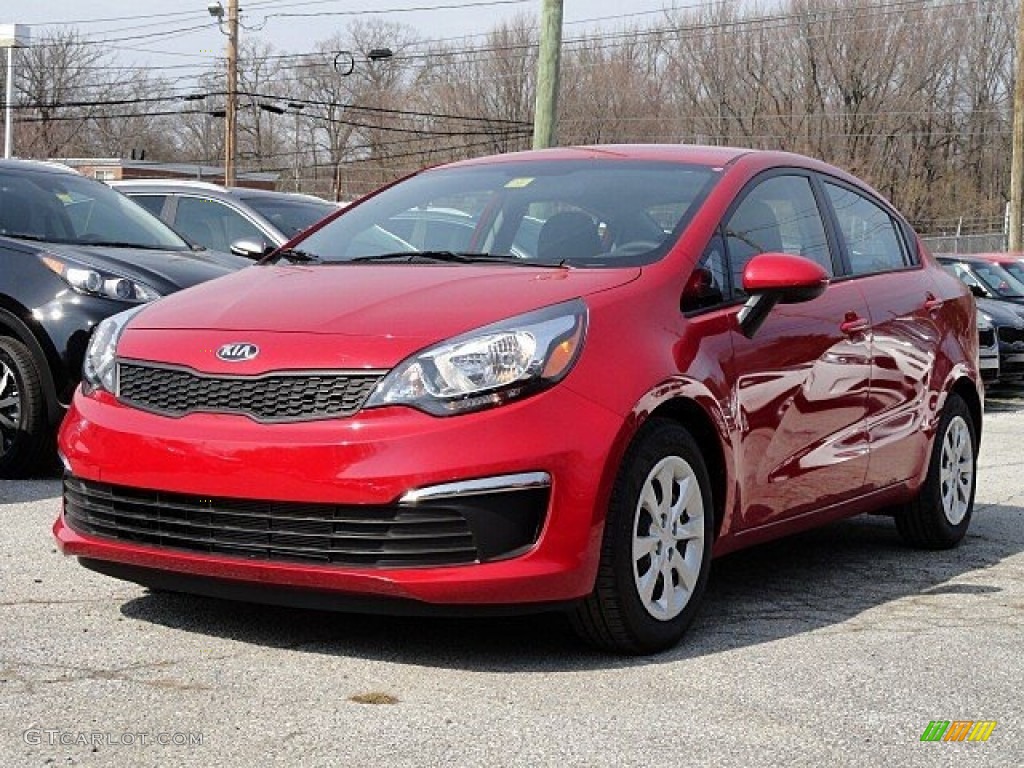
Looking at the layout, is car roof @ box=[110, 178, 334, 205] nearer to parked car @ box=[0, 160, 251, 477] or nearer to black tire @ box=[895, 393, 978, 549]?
parked car @ box=[0, 160, 251, 477]

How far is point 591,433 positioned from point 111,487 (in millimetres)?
1388

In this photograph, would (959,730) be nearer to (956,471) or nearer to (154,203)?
(956,471)

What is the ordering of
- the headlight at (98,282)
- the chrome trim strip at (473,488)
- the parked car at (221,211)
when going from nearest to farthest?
the chrome trim strip at (473,488)
the headlight at (98,282)
the parked car at (221,211)

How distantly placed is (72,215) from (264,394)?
5122mm

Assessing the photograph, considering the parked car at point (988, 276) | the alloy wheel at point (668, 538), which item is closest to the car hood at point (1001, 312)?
the parked car at point (988, 276)

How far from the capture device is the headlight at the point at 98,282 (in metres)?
8.03

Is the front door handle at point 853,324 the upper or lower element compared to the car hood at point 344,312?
lower

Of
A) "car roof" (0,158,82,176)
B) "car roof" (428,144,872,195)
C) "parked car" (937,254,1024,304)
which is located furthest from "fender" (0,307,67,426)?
"parked car" (937,254,1024,304)

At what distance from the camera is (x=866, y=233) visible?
6.67m

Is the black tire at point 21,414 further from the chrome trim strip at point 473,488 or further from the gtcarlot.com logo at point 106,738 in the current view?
the gtcarlot.com logo at point 106,738

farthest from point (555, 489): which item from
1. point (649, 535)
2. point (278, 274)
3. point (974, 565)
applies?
point (974, 565)

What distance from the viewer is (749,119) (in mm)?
63719

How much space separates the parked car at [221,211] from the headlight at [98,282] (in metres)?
3.85

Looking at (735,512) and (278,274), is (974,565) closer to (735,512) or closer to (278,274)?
(735,512)
